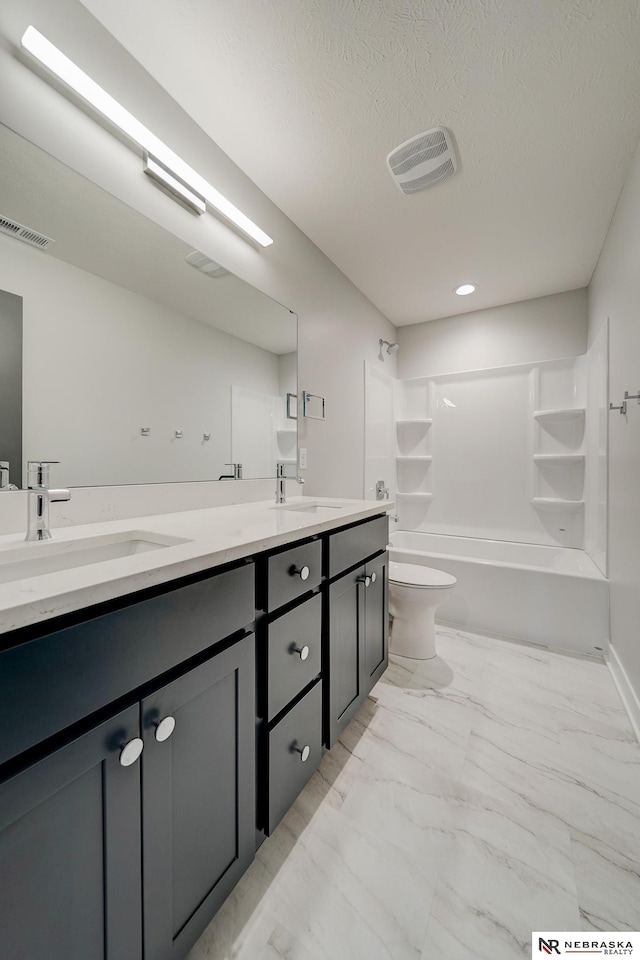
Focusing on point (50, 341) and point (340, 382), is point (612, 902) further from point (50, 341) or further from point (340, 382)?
point (340, 382)

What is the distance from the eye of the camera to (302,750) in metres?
1.09

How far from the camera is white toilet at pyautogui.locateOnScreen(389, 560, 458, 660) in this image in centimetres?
199

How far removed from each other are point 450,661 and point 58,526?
198 centimetres

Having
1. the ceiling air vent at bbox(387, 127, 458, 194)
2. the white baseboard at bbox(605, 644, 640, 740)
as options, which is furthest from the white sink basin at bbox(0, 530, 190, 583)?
the white baseboard at bbox(605, 644, 640, 740)

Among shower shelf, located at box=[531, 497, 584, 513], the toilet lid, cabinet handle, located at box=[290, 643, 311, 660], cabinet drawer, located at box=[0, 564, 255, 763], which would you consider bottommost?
the toilet lid

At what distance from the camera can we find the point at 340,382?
2.50m

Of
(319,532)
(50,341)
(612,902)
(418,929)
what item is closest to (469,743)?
(612,902)

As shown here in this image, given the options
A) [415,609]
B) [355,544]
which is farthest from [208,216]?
[415,609]

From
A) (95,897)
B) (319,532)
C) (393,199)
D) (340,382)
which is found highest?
(393,199)

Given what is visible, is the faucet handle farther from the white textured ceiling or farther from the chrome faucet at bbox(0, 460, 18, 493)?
the white textured ceiling

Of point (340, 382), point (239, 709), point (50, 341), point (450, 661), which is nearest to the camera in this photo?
point (239, 709)

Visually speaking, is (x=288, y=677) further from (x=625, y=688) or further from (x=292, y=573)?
(x=625, y=688)

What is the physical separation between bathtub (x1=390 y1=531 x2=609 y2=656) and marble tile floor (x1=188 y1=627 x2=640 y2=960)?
1.53ft

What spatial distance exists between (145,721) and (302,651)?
0.51 meters
